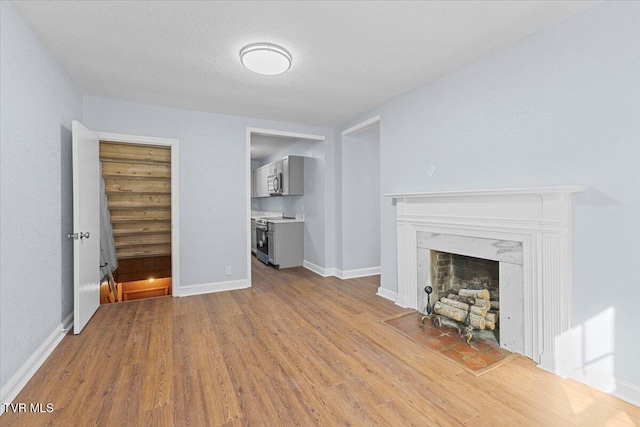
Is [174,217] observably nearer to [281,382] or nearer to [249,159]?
[249,159]

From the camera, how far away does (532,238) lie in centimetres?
223

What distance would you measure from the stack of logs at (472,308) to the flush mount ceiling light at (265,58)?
9.15 ft

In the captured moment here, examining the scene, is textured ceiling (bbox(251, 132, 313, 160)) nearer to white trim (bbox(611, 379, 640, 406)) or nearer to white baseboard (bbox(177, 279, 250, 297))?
white baseboard (bbox(177, 279, 250, 297))

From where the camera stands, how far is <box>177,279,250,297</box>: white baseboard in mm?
3994

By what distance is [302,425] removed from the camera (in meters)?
1.59

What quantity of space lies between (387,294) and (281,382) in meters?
2.17

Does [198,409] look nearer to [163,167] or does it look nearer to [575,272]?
[575,272]

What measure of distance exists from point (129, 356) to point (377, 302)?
8.54ft

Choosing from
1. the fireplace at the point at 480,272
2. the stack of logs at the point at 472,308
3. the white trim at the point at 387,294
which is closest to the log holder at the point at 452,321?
the stack of logs at the point at 472,308

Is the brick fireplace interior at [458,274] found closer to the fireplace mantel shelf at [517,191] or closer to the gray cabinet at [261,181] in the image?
the fireplace mantel shelf at [517,191]

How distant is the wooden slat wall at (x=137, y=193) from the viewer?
4051mm

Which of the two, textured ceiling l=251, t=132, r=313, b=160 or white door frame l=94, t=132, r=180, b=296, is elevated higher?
textured ceiling l=251, t=132, r=313, b=160

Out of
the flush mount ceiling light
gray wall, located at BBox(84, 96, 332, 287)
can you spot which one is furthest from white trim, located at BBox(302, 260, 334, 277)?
the flush mount ceiling light

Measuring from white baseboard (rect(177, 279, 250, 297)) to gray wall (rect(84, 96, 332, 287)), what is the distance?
0.06m
